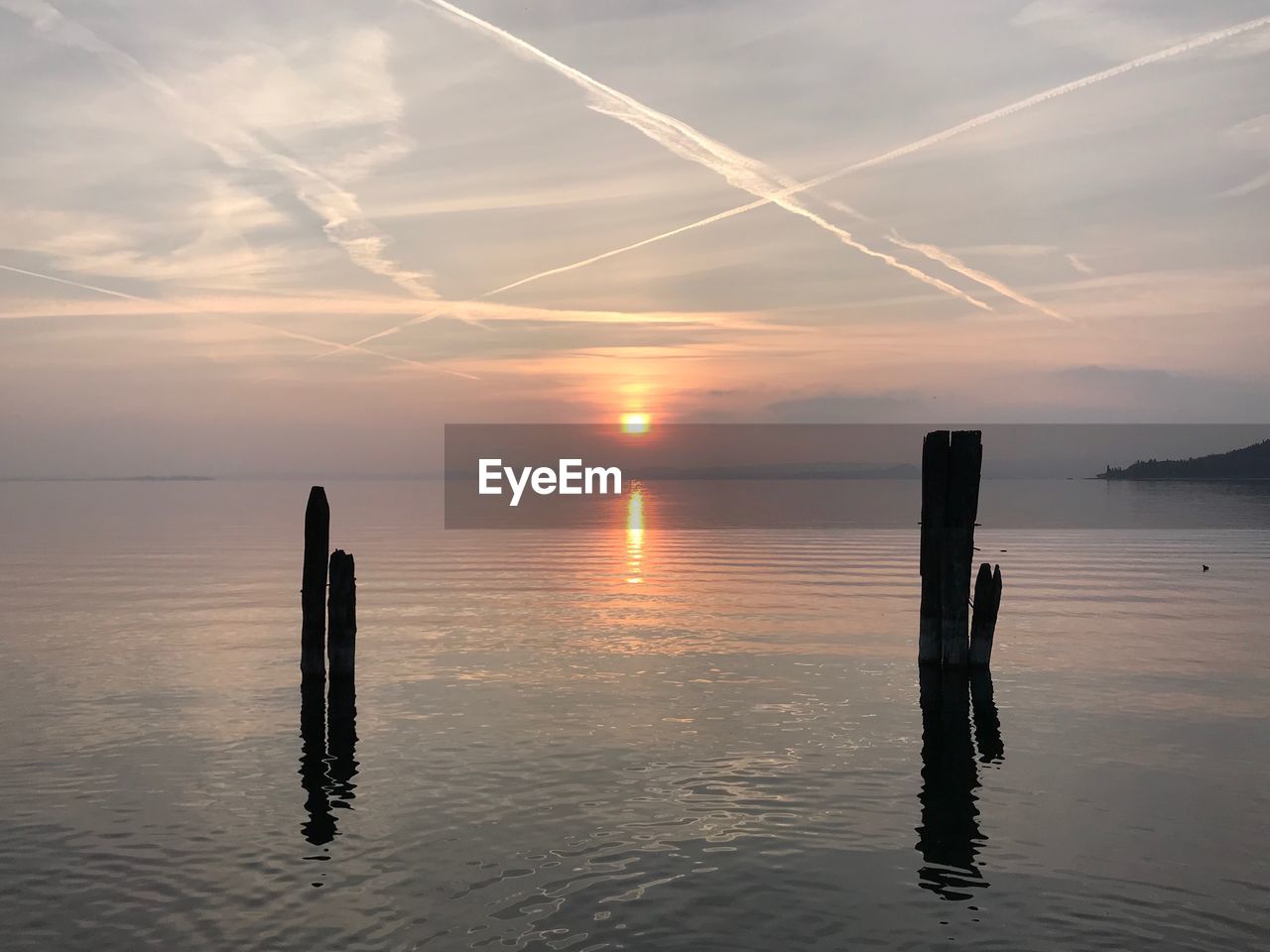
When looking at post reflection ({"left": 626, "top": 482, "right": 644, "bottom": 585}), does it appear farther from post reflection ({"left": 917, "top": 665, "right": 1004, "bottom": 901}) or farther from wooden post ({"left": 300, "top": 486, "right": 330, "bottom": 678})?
post reflection ({"left": 917, "top": 665, "right": 1004, "bottom": 901})

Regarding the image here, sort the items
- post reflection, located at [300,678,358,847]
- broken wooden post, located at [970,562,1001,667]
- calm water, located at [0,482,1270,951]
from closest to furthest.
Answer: calm water, located at [0,482,1270,951]
post reflection, located at [300,678,358,847]
broken wooden post, located at [970,562,1001,667]

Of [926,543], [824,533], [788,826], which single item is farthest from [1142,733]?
[824,533]

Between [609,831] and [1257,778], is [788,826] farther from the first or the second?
[1257,778]

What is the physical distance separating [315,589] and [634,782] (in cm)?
982

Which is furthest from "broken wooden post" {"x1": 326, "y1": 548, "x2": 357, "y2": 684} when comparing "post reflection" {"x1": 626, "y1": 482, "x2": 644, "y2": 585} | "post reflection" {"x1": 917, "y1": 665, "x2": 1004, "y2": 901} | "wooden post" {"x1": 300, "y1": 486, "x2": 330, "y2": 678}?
"post reflection" {"x1": 626, "y1": 482, "x2": 644, "y2": 585}

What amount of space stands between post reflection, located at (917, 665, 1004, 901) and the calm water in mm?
72

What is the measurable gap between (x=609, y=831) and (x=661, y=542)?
203ft

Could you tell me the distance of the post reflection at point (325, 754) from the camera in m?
14.8

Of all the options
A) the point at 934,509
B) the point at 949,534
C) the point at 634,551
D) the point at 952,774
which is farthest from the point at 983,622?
the point at 634,551

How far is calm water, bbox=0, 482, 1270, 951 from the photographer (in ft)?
38.0

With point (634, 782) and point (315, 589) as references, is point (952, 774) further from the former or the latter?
point (315, 589)

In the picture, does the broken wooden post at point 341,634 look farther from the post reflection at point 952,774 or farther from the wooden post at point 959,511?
the wooden post at point 959,511

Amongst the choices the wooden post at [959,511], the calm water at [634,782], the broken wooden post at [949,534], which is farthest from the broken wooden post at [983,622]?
the calm water at [634,782]

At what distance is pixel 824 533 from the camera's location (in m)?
82.1
